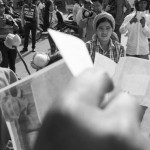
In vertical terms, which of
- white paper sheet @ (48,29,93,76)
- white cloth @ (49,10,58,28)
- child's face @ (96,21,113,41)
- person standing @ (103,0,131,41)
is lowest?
white cloth @ (49,10,58,28)

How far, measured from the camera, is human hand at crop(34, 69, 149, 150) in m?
0.50

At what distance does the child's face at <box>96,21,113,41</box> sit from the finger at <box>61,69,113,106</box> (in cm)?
277

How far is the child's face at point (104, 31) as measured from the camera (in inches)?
131

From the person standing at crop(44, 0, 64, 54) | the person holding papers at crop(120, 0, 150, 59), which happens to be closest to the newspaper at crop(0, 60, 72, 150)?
the person holding papers at crop(120, 0, 150, 59)

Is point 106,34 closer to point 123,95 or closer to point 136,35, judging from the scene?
point 136,35

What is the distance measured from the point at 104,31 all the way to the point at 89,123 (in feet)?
9.51

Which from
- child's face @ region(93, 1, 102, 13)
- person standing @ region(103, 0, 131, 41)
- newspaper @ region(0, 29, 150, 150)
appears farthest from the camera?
person standing @ region(103, 0, 131, 41)

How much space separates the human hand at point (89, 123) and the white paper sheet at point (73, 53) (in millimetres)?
91

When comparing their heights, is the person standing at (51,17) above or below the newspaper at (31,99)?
below

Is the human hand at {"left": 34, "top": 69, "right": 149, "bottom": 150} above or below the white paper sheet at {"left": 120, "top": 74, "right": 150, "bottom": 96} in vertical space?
above

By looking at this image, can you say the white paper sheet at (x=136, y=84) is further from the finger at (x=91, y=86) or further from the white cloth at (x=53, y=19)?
the white cloth at (x=53, y=19)

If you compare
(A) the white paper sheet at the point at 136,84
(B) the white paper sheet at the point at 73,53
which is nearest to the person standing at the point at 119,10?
(A) the white paper sheet at the point at 136,84

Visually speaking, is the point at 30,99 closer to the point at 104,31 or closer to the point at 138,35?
the point at 104,31

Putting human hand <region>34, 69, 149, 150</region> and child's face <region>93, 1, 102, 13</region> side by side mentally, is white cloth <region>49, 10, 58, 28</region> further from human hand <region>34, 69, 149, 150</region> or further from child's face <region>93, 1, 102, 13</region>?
human hand <region>34, 69, 149, 150</region>
